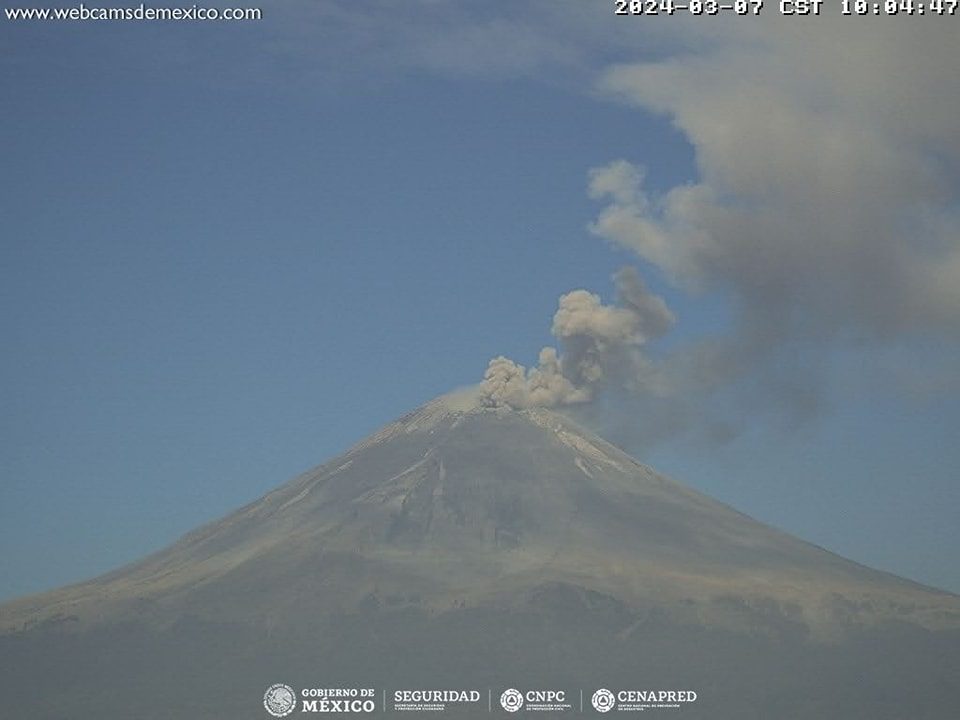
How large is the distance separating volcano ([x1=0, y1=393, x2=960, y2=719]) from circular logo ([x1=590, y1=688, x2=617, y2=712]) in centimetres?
224

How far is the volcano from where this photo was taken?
333ft

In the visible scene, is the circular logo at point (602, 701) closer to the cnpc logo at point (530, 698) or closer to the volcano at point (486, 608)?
the cnpc logo at point (530, 698)

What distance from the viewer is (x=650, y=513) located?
12019 centimetres

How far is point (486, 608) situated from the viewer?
4240 inches

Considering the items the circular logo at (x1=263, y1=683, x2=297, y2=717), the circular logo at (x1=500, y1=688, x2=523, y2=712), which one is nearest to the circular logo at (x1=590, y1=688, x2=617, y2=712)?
the circular logo at (x1=500, y1=688, x2=523, y2=712)

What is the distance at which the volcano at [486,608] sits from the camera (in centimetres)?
10144

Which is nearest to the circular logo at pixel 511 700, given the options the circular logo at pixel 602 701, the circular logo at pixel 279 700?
the circular logo at pixel 602 701

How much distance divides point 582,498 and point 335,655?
80.4ft

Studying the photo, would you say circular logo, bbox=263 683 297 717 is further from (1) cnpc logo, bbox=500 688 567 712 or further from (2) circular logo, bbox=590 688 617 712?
(2) circular logo, bbox=590 688 617 712

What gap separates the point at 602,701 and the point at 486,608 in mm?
19655

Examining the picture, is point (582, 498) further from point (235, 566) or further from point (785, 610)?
point (235, 566)

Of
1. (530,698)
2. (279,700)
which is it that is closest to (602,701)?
(530,698)

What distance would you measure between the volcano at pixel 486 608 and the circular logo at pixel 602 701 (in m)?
2.24

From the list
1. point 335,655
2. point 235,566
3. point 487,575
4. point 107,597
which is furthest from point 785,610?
point 107,597
